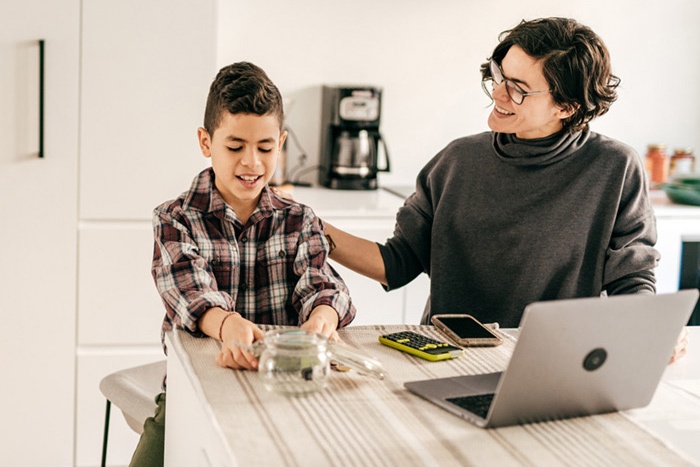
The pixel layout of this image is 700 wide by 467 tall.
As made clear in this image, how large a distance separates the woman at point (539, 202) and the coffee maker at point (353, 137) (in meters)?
1.19

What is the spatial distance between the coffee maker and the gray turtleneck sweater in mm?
1192

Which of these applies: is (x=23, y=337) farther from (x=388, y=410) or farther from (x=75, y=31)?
(x=388, y=410)

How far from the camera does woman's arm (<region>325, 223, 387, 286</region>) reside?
6.99ft

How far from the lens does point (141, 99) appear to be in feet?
9.27

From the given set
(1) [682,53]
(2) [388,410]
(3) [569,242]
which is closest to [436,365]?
(2) [388,410]

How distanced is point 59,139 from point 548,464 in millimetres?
2060

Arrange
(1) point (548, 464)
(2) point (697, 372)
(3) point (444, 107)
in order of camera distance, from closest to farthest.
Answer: (1) point (548, 464) < (2) point (697, 372) < (3) point (444, 107)

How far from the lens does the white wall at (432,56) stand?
11.4 feet

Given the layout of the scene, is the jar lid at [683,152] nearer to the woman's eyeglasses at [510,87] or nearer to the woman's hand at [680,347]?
the woman's eyeglasses at [510,87]

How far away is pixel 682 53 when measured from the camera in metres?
3.86

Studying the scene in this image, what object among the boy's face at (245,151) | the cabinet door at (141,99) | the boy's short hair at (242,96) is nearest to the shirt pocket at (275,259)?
the boy's face at (245,151)

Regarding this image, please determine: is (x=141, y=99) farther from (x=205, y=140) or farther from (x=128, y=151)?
(x=205, y=140)

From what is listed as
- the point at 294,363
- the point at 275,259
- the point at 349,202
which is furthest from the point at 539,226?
the point at 349,202

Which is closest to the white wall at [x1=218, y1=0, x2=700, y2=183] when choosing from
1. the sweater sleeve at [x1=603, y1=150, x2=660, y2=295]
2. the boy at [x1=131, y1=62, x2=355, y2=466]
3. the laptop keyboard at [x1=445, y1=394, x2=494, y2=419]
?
the sweater sleeve at [x1=603, y1=150, x2=660, y2=295]
